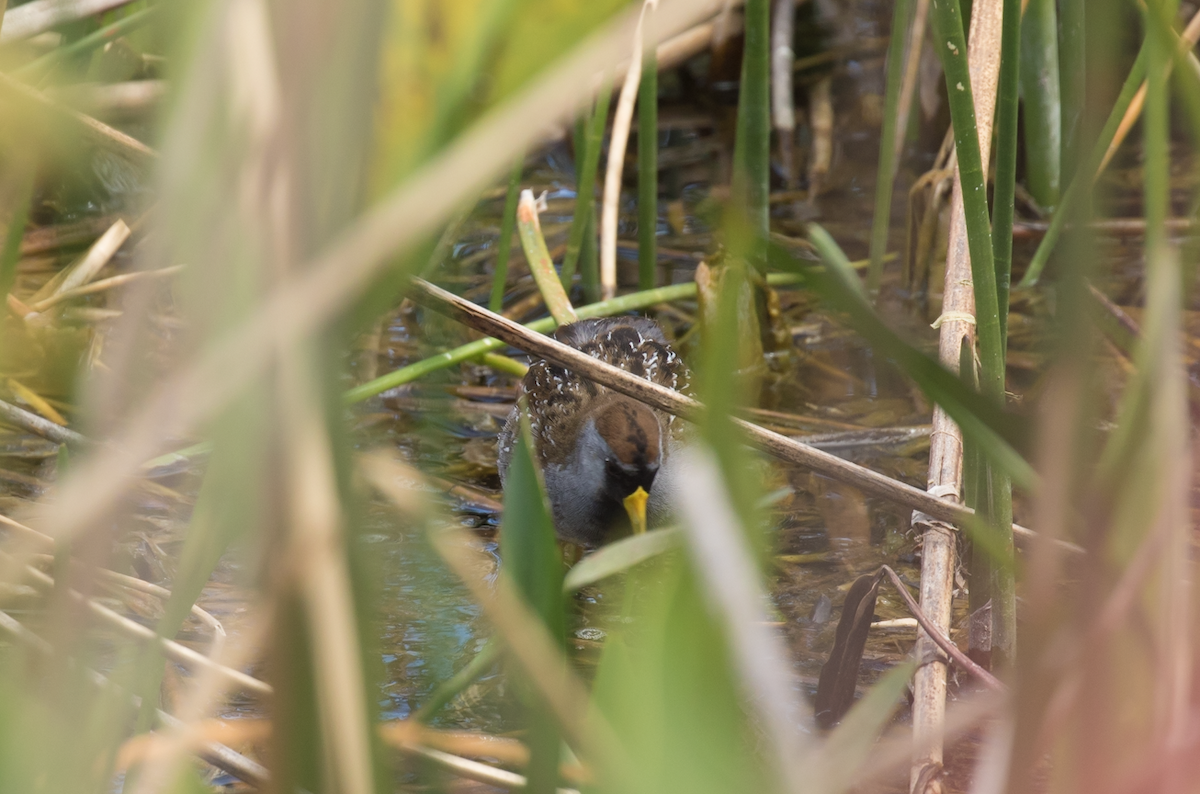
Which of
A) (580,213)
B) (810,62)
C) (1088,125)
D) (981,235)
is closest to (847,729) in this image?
(1088,125)

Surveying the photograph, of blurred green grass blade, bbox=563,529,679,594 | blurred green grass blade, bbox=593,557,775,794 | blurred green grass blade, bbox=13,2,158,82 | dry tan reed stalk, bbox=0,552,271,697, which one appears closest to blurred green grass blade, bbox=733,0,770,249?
blurred green grass blade, bbox=13,2,158,82

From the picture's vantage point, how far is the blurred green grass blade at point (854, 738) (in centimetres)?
65

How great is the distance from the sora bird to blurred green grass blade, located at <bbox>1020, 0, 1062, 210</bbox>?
1105 millimetres

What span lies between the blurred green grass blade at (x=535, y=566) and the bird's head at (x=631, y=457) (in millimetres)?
1798

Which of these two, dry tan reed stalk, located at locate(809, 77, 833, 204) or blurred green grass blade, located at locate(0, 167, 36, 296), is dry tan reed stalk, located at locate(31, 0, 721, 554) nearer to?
blurred green grass blade, located at locate(0, 167, 36, 296)

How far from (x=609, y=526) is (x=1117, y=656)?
6.49ft

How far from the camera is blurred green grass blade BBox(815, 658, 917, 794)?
65cm

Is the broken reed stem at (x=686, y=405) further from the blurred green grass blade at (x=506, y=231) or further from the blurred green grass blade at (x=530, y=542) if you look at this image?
the blurred green grass blade at (x=506, y=231)

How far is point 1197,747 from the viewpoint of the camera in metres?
0.57

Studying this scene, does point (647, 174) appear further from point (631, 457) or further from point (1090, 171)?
point (1090, 171)

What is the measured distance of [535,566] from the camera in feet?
2.11

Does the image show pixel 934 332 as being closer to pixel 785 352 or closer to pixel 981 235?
pixel 785 352

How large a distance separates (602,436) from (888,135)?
96 cm

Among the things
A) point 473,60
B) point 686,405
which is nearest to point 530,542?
point 473,60
